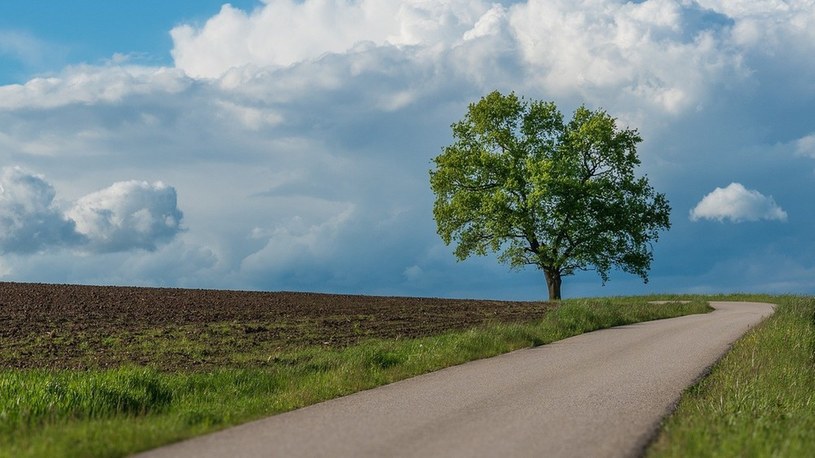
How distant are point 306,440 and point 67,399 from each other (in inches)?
190

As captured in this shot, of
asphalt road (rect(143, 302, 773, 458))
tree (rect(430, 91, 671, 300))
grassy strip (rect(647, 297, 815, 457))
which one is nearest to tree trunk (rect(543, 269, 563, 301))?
tree (rect(430, 91, 671, 300))

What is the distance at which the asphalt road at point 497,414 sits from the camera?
911 cm

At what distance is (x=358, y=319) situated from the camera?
27.3 metres

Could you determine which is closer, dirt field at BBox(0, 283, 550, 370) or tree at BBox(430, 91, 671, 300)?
dirt field at BBox(0, 283, 550, 370)

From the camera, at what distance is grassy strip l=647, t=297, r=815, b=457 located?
914 centimetres

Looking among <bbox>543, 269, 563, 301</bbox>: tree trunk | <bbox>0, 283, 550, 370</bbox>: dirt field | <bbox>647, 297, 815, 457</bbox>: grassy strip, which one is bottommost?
<bbox>647, 297, 815, 457</bbox>: grassy strip

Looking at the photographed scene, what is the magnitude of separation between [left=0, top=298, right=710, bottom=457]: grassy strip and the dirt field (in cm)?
187

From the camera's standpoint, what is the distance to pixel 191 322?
25.2 meters

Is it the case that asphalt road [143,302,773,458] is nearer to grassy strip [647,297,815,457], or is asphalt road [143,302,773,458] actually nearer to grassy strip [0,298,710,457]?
grassy strip [647,297,815,457]

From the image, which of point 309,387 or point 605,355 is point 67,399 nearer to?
point 309,387

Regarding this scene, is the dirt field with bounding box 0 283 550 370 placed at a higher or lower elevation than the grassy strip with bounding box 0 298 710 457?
higher

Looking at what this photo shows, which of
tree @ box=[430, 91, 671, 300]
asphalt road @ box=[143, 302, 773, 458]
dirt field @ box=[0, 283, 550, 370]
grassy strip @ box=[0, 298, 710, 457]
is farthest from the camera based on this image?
tree @ box=[430, 91, 671, 300]

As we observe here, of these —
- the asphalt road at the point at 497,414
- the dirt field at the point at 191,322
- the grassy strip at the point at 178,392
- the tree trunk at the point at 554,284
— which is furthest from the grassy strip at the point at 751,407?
the tree trunk at the point at 554,284

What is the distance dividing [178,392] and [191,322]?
11911mm
